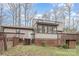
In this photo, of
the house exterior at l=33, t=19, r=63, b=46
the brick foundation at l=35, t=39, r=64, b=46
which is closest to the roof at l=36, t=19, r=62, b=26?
the house exterior at l=33, t=19, r=63, b=46

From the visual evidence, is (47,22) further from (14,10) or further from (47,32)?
(14,10)

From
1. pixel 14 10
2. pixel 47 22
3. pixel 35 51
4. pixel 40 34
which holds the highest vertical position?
pixel 14 10

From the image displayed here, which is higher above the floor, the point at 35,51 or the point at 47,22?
the point at 47,22

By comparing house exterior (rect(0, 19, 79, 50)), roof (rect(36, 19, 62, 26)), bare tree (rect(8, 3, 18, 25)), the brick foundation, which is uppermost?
bare tree (rect(8, 3, 18, 25))

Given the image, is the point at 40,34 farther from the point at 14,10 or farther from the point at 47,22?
the point at 14,10

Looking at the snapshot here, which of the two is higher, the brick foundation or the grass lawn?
the brick foundation

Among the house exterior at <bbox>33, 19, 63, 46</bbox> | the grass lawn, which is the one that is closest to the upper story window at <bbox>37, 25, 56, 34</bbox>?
the house exterior at <bbox>33, 19, 63, 46</bbox>

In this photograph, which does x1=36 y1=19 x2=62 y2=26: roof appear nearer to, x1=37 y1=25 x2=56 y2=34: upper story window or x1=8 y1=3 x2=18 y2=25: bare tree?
x1=37 y1=25 x2=56 y2=34: upper story window

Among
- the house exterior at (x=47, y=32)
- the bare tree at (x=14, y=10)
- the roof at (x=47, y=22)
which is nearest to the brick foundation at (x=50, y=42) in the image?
the house exterior at (x=47, y=32)

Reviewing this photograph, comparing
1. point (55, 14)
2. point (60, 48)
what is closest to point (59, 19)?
point (55, 14)

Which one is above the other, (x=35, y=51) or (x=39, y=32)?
(x=39, y=32)

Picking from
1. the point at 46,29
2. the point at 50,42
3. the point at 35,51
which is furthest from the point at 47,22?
the point at 35,51

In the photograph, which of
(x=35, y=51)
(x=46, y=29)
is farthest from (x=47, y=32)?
(x=35, y=51)

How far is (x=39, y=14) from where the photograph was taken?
9.90 ft
